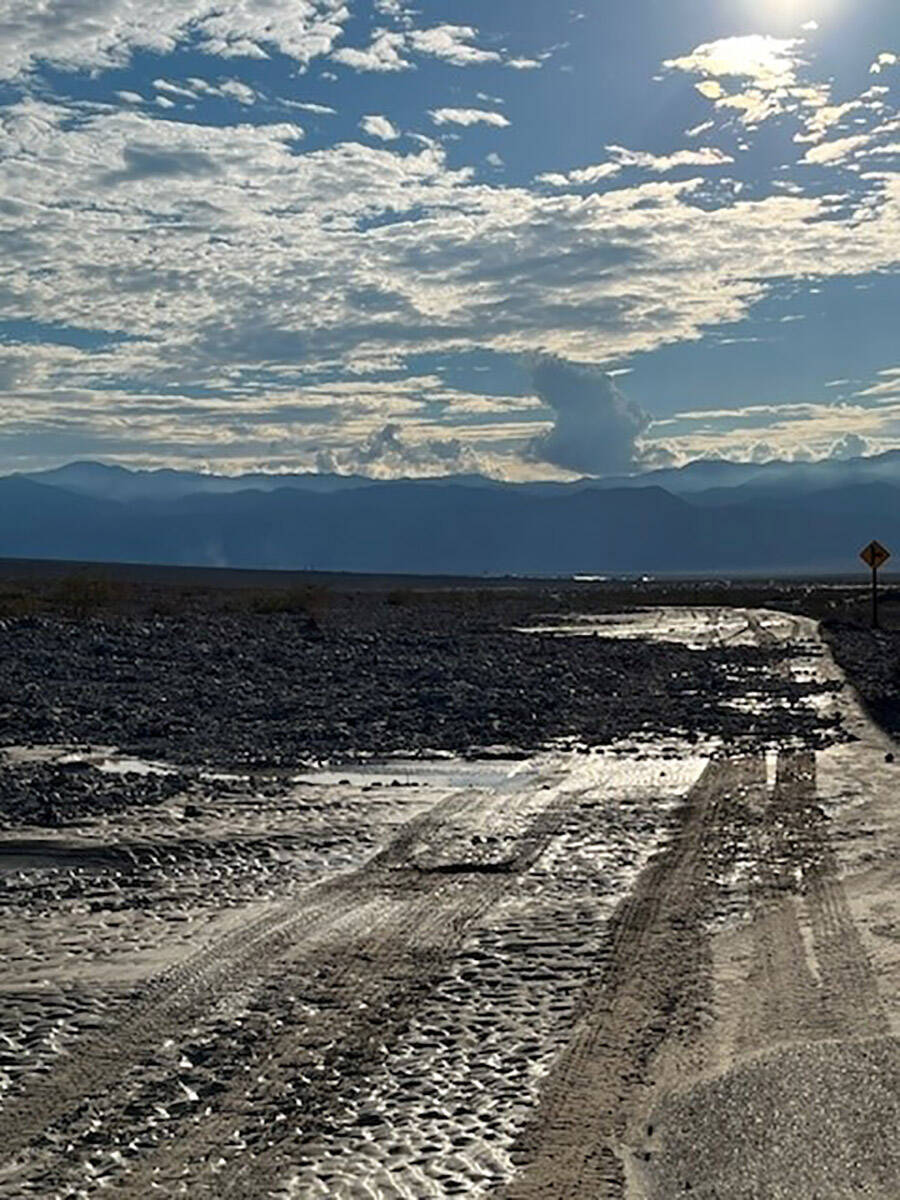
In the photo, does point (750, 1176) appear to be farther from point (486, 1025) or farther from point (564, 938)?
point (564, 938)

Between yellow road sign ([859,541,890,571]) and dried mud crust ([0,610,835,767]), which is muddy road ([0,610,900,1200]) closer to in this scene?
dried mud crust ([0,610,835,767])

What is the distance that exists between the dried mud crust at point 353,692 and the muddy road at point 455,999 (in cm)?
498

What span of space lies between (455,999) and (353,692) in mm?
16945

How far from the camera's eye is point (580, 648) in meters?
37.1

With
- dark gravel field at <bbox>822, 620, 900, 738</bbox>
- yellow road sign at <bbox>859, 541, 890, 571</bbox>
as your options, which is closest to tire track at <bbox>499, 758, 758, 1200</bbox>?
dark gravel field at <bbox>822, 620, 900, 738</bbox>

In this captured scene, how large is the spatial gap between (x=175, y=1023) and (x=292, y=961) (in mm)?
1209

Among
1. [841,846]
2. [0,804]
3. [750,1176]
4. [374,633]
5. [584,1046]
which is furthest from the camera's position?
[374,633]

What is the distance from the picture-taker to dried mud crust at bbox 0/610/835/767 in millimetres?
19453

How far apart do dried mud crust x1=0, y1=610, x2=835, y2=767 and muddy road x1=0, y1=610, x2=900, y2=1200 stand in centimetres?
498

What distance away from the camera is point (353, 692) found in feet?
80.9

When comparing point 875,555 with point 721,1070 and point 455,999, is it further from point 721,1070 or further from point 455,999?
point 721,1070

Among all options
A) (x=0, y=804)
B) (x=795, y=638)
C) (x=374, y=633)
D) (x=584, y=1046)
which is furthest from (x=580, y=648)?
(x=584, y=1046)

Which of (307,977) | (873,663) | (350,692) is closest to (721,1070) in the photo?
(307,977)

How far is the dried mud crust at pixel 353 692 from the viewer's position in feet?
63.8
